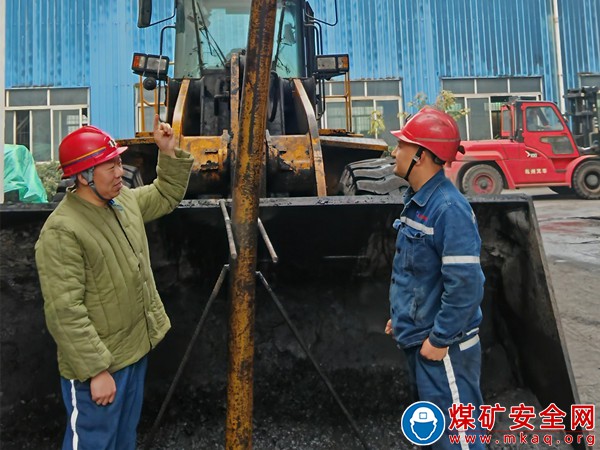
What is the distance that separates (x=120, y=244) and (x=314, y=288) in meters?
1.18

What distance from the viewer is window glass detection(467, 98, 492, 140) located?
1884 cm

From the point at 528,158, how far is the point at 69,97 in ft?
47.7

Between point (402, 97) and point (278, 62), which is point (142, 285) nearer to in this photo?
point (278, 62)

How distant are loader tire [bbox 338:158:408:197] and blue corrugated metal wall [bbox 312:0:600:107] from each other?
15.0 m

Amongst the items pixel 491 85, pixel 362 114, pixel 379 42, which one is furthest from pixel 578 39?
pixel 362 114

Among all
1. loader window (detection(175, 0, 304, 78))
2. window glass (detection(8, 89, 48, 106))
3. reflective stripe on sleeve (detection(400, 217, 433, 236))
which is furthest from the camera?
window glass (detection(8, 89, 48, 106))

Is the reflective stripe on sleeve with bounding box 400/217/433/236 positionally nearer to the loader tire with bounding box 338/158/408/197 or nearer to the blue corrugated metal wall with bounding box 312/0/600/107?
the loader tire with bounding box 338/158/408/197

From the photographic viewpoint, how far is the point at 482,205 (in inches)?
99.7

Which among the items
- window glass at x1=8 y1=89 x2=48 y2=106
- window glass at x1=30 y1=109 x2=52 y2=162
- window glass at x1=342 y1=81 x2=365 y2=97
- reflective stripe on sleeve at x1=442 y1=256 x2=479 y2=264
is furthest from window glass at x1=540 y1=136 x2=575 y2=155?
window glass at x1=8 y1=89 x2=48 y2=106

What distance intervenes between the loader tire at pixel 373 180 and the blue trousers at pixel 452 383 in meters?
1.97

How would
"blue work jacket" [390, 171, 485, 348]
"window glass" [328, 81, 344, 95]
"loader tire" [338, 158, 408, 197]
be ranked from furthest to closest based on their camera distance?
1. "window glass" [328, 81, 344, 95]
2. "loader tire" [338, 158, 408, 197]
3. "blue work jacket" [390, 171, 485, 348]

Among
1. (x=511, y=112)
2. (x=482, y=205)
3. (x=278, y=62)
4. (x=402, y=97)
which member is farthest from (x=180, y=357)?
(x=402, y=97)

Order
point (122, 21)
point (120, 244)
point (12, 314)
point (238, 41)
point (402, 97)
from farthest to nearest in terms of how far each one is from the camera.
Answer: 1. point (402, 97)
2. point (122, 21)
3. point (238, 41)
4. point (12, 314)
5. point (120, 244)

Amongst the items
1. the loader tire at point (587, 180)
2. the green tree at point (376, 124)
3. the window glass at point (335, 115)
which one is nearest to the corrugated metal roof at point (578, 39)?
the loader tire at point (587, 180)
